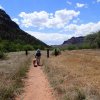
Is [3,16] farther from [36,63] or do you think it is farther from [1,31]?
[36,63]

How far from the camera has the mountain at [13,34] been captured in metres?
129

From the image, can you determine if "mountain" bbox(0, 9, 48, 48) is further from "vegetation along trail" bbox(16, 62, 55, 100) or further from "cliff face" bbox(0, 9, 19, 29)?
"vegetation along trail" bbox(16, 62, 55, 100)

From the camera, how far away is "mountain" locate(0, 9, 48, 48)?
129m

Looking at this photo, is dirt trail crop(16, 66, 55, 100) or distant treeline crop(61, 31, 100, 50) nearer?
dirt trail crop(16, 66, 55, 100)

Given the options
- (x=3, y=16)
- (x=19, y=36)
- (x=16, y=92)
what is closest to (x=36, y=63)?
(x=16, y=92)

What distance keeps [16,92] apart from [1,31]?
11122 cm

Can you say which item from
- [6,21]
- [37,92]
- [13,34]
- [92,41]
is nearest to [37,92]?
[37,92]

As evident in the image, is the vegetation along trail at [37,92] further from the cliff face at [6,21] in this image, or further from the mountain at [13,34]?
the cliff face at [6,21]

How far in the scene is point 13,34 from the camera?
132625 millimetres

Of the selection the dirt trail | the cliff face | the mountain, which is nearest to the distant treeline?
the mountain

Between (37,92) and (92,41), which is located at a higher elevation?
(92,41)

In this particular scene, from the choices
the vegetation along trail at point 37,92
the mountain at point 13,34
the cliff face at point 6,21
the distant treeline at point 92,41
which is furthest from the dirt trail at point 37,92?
the cliff face at point 6,21

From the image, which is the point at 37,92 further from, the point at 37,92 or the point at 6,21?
the point at 6,21

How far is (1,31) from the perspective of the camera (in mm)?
127250
